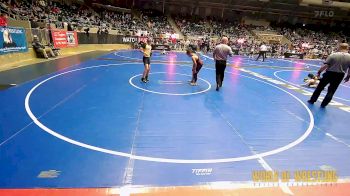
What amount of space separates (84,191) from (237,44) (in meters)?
30.1

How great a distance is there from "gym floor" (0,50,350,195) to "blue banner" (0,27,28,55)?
3548 millimetres

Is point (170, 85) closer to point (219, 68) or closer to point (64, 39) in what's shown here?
point (219, 68)

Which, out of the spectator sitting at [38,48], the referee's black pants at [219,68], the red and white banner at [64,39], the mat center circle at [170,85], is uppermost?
the red and white banner at [64,39]

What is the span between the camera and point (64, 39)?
18156 millimetres

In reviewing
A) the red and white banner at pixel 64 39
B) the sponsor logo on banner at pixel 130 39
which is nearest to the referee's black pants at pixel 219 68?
the red and white banner at pixel 64 39

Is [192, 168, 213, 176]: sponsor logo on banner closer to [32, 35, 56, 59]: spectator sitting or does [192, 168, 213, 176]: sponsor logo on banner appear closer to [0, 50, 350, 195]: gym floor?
[0, 50, 350, 195]: gym floor

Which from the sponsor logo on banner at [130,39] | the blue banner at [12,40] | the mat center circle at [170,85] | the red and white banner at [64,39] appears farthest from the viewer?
the sponsor logo on banner at [130,39]

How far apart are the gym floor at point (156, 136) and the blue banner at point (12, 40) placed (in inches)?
140

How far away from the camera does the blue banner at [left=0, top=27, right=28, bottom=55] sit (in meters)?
11.4

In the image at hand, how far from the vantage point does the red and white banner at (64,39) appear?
17125 millimetres

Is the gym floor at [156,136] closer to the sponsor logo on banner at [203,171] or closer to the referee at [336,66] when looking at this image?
the sponsor logo on banner at [203,171]

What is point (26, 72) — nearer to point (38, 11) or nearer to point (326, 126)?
point (326, 126)

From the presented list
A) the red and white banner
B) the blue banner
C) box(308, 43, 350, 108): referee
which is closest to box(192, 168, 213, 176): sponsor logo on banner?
box(308, 43, 350, 108): referee

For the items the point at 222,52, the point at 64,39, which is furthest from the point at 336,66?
the point at 64,39
